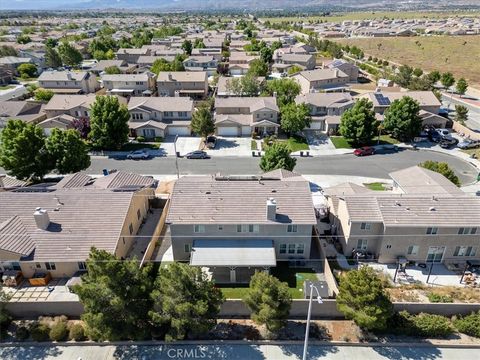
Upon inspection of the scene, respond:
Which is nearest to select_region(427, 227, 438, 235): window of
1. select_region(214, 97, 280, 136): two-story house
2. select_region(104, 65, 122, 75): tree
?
select_region(214, 97, 280, 136): two-story house

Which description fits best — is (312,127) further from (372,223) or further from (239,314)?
(239,314)

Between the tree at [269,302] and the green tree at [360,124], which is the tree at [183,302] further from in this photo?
the green tree at [360,124]

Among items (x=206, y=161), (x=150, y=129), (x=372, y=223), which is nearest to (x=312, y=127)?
(x=206, y=161)

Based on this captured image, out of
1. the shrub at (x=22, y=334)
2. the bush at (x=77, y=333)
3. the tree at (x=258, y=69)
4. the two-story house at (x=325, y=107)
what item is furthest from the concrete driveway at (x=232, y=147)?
the tree at (x=258, y=69)

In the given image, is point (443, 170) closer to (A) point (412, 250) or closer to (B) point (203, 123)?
(A) point (412, 250)

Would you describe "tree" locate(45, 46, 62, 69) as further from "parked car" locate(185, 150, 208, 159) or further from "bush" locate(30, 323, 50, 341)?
"bush" locate(30, 323, 50, 341)

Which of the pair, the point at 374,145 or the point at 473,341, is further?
the point at 374,145

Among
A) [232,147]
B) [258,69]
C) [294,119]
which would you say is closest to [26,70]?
[258,69]
